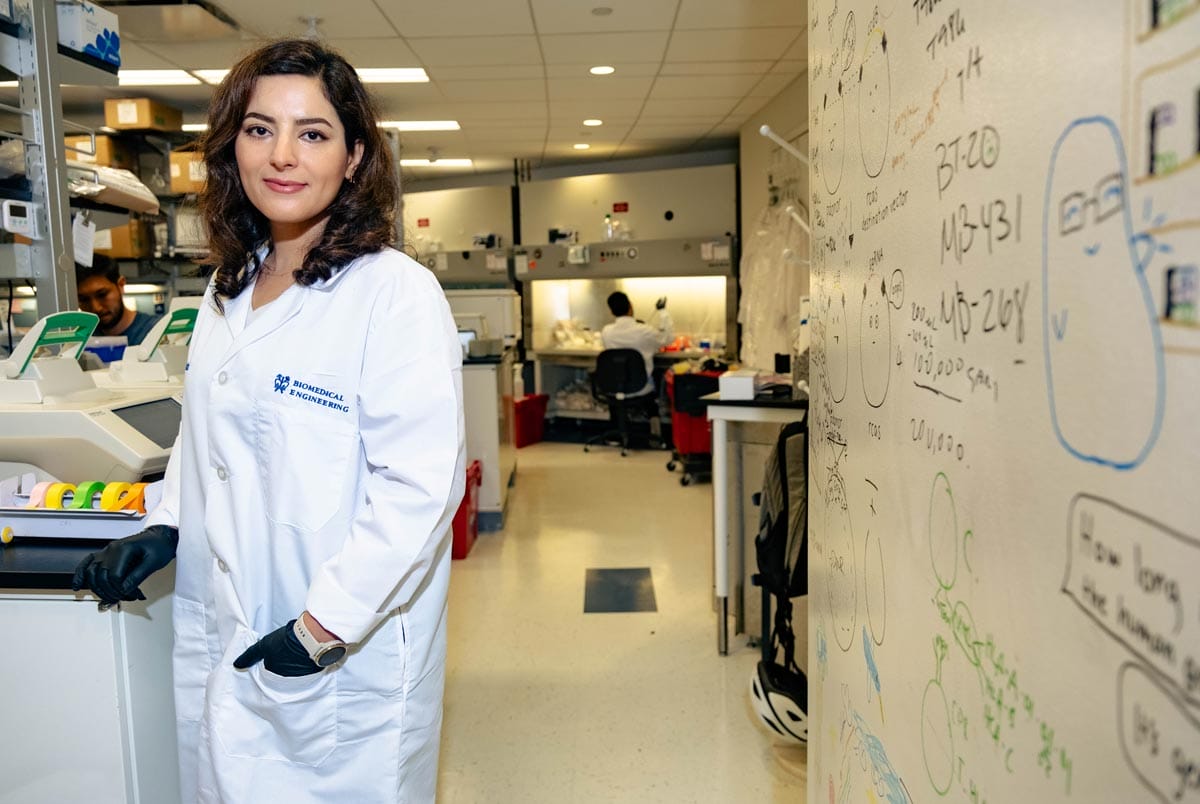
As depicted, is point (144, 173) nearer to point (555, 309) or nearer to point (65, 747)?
point (555, 309)

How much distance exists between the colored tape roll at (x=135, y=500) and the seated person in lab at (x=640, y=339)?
544 centimetres

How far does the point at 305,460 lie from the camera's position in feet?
4.14

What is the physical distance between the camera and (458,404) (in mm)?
1300

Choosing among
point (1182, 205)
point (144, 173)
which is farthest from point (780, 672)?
point (144, 173)

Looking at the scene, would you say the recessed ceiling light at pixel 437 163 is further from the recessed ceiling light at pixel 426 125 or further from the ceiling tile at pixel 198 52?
the ceiling tile at pixel 198 52

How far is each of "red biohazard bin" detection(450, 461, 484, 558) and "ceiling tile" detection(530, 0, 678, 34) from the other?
2.25m

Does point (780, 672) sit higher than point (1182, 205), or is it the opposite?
point (1182, 205)

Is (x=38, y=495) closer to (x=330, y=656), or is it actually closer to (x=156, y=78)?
(x=330, y=656)

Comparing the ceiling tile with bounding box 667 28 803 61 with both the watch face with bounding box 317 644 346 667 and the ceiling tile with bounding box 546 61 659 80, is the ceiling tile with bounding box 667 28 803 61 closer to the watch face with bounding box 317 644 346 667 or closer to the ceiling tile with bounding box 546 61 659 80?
the ceiling tile with bounding box 546 61 659 80

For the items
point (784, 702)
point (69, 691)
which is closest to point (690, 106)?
point (784, 702)

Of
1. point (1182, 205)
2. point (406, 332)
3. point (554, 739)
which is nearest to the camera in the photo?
point (1182, 205)

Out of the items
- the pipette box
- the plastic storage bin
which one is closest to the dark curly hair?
the pipette box

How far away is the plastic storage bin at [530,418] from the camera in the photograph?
24.0 feet

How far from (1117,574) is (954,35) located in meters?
0.52
